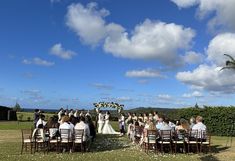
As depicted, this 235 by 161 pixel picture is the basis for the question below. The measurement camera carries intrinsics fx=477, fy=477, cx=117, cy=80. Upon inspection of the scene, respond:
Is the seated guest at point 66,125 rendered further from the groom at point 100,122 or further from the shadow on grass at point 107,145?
the groom at point 100,122

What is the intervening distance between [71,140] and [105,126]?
16387 mm

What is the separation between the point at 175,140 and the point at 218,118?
17055mm

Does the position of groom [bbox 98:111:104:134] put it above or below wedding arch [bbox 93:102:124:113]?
below

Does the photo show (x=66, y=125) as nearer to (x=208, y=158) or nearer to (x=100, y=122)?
(x=208, y=158)

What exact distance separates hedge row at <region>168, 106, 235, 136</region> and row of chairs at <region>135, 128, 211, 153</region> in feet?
51.3

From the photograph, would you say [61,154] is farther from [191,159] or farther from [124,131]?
[124,131]

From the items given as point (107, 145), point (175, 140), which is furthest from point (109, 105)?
point (175, 140)

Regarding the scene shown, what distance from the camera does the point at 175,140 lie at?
2025cm

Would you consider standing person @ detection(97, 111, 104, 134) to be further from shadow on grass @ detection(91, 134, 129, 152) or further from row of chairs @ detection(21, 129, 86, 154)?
row of chairs @ detection(21, 129, 86, 154)

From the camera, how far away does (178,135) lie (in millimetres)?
20641

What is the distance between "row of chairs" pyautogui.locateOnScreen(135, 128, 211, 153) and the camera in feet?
65.4

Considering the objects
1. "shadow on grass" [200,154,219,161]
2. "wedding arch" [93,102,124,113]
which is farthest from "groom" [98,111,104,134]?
"shadow on grass" [200,154,219,161]

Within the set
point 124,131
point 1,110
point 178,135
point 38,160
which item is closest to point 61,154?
point 38,160

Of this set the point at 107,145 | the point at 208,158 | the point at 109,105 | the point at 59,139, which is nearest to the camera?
the point at 208,158
